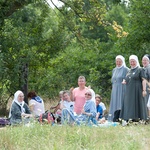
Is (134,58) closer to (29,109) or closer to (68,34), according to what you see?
(29,109)

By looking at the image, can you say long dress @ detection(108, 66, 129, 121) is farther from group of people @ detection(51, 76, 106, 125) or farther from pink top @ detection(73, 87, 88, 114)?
pink top @ detection(73, 87, 88, 114)

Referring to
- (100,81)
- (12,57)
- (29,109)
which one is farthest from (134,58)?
(100,81)

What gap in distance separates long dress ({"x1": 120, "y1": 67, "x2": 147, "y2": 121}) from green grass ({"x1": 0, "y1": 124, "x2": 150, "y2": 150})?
2445 mm

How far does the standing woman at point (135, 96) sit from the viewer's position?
1258 centimetres

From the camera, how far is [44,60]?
1905 cm

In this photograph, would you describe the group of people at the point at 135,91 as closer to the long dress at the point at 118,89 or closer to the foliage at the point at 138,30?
the long dress at the point at 118,89

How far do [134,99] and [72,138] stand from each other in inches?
171

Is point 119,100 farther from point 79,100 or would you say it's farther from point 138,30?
point 138,30

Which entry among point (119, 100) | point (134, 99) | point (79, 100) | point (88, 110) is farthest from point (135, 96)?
point (79, 100)

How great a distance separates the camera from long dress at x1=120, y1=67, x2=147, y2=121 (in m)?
12.6

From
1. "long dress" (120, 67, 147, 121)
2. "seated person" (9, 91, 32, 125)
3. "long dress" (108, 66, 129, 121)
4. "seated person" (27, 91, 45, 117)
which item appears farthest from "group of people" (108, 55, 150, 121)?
"seated person" (9, 91, 32, 125)

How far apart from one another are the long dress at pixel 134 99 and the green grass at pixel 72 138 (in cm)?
244

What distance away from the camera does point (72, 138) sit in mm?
8594

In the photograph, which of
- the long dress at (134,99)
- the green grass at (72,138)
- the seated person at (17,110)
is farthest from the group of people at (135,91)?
the green grass at (72,138)
